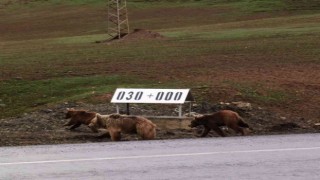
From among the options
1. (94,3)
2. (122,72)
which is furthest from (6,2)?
(122,72)

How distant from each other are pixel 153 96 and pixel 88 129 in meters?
1.56

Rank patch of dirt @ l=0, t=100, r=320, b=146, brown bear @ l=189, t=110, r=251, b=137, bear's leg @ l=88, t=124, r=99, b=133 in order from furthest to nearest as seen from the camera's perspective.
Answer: bear's leg @ l=88, t=124, r=99, b=133, brown bear @ l=189, t=110, r=251, b=137, patch of dirt @ l=0, t=100, r=320, b=146

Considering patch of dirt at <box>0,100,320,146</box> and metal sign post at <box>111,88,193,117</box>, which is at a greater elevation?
metal sign post at <box>111,88,193,117</box>

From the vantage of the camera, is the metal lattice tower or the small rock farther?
the metal lattice tower

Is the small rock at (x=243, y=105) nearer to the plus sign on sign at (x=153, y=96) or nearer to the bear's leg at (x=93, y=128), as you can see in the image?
the plus sign on sign at (x=153, y=96)

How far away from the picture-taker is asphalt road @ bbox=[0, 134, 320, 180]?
1102 cm

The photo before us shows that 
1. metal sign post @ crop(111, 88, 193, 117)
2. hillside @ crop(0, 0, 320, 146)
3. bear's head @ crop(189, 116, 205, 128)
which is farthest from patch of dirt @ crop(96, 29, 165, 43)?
bear's head @ crop(189, 116, 205, 128)

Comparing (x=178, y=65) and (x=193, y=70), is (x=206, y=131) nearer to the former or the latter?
(x=193, y=70)

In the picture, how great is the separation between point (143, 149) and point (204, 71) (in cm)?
1212

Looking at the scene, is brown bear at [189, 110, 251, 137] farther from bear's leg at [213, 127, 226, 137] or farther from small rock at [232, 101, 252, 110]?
small rock at [232, 101, 252, 110]

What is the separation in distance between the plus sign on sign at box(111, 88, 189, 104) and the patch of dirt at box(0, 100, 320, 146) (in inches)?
26.3

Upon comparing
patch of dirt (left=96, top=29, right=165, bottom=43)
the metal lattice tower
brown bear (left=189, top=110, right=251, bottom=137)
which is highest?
brown bear (left=189, top=110, right=251, bottom=137)

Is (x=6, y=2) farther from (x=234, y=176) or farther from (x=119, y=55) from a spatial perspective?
(x=234, y=176)

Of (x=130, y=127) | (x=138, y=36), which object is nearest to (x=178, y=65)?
(x=130, y=127)
